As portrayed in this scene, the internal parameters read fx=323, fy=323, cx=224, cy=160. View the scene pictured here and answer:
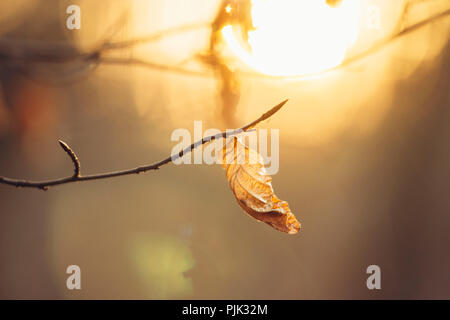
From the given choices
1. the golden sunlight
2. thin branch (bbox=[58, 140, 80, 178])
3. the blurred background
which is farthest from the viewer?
the blurred background

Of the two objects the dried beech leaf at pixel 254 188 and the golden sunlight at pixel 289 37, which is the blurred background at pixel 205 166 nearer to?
the golden sunlight at pixel 289 37

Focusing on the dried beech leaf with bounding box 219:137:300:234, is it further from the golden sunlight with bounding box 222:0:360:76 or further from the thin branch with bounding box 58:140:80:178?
the golden sunlight with bounding box 222:0:360:76

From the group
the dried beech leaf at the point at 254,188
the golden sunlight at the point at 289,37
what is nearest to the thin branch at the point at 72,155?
the dried beech leaf at the point at 254,188

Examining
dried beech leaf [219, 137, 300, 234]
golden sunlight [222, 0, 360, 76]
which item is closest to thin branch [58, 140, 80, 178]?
dried beech leaf [219, 137, 300, 234]

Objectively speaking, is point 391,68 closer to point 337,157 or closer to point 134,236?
point 337,157

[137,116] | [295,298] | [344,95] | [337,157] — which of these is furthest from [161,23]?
[295,298]

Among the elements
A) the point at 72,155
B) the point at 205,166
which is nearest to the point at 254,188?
the point at 72,155
